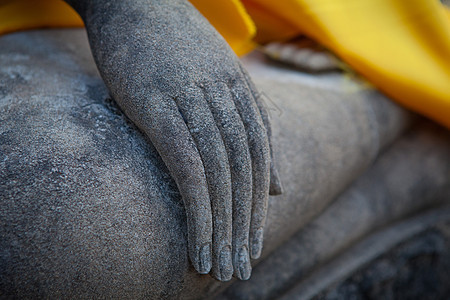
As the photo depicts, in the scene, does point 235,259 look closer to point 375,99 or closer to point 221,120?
point 221,120

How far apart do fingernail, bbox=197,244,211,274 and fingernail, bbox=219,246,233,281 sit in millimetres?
18

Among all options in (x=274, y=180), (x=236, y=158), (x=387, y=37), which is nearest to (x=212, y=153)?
(x=236, y=158)

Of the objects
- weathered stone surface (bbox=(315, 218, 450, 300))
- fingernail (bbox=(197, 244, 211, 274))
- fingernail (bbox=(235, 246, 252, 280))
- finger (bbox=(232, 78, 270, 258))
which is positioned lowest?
weathered stone surface (bbox=(315, 218, 450, 300))

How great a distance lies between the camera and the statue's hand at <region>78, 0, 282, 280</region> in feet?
1.79

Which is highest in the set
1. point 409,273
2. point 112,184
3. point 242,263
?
point 112,184

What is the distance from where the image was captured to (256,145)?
574mm

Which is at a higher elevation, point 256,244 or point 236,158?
point 236,158

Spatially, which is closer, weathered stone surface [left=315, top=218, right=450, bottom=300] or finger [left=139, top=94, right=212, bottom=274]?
finger [left=139, top=94, right=212, bottom=274]

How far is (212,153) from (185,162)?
0.04m

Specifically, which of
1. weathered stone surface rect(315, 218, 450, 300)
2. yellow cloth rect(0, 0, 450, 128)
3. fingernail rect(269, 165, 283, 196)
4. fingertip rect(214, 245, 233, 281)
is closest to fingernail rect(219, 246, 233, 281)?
fingertip rect(214, 245, 233, 281)

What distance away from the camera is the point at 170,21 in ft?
2.02

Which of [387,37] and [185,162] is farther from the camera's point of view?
[387,37]

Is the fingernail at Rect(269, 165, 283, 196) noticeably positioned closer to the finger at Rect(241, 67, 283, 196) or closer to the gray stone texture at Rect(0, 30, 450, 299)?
the finger at Rect(241, 67, 283, 196)

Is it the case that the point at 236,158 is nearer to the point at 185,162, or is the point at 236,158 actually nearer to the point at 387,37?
the point at 185,162
